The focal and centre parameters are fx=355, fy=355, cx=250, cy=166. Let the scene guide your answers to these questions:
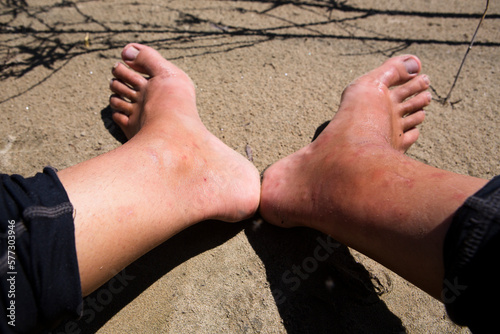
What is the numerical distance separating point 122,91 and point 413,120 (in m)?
1.37

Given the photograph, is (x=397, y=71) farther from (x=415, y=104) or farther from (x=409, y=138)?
(x=409, y=138)

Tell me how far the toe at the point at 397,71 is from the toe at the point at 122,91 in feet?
3.70

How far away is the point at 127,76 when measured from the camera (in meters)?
1.71

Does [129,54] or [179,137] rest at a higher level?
[129,54]

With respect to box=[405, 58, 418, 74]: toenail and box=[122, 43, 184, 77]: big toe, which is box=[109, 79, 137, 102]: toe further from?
box=[405, 58, 418, 74]: toenail

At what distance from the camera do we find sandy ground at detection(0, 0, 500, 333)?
117 centimetres

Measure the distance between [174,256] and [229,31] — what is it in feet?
4.25

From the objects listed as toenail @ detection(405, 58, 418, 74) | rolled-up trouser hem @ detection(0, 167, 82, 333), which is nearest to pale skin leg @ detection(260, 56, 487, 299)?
toenail @ detection(405, 58, 418, 74)

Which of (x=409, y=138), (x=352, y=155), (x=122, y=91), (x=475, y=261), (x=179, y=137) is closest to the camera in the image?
(x=475, y=261)

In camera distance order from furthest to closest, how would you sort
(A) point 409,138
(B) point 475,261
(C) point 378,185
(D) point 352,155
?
(A) point 409,138
(D) point 352,155
(C) point 378,185
(B) point 475,261

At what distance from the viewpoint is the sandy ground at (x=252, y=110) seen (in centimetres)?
117

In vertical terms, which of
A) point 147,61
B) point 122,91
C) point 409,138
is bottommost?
point 409,138

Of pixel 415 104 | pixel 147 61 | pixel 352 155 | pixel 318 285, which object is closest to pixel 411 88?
pixel 415 104

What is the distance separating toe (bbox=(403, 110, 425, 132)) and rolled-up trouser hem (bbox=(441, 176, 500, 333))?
874mm
